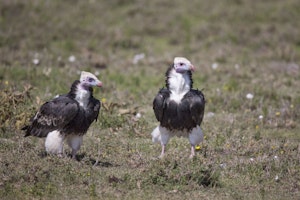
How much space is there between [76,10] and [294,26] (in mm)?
6189

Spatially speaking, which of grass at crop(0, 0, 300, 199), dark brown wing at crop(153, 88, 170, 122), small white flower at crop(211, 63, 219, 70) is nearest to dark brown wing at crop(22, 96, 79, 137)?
grass at crop(0, 0, 300, 199)

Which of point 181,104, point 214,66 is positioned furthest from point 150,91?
point 181,104

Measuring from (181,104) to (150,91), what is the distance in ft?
14.6

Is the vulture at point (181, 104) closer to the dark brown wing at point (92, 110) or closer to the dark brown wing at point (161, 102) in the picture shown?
the dark brown wing at point (161, 102)

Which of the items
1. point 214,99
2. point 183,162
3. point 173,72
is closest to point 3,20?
point 214,99

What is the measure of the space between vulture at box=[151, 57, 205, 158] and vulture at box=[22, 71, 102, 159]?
95 cm

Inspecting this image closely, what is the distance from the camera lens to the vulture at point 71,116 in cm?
888

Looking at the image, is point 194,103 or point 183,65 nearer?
point 194,103

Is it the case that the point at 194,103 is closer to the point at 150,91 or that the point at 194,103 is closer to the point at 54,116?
the point at 54,116

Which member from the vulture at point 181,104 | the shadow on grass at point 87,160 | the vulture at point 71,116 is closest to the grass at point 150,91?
the shadow on grass at point 87,160

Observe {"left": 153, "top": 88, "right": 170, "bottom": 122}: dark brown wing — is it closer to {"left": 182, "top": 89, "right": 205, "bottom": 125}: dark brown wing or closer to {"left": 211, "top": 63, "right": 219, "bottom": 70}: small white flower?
{"left": 182, "top": 89, "right": 205, "bottom": 125}: dark brown wing

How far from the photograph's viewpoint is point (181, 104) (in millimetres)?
9188

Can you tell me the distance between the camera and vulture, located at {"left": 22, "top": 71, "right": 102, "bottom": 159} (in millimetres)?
8875

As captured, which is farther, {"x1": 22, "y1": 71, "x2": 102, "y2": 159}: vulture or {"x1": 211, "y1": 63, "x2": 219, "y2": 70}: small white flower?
{"x1": 211, "y1": 63, "x2": 219, "y2": 70}: small white flower
